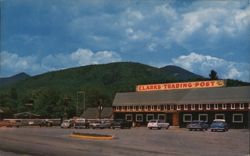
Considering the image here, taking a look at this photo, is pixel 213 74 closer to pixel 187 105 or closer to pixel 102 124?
pixel 187 105

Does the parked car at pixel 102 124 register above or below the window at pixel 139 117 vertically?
below

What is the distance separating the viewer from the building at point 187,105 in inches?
3246

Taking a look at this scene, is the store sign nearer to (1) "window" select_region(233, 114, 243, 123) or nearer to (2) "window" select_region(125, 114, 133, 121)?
(2) "window" select_region(125, 114, 133, 121)

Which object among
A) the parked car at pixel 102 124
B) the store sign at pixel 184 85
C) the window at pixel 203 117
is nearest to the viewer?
the parked car at pixel 102 124

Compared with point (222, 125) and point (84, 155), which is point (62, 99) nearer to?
point (222, 125)

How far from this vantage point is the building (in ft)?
270

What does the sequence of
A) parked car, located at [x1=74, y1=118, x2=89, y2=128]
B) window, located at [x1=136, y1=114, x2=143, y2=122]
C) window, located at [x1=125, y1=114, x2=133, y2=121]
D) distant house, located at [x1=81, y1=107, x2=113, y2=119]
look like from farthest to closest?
distant house, located at [x1=81, y1=107, x2=113, y2=119], window, located at [x1=125, y1=114, x2=133, y2=121], window, located at [x1=136, y1=114, x2=143, y2=122], parked car, located at [x1=74, y1=118, x2=89, y2=128]

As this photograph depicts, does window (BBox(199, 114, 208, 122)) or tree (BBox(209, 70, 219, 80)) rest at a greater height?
tree (BBox(209, 70, 219, 80))

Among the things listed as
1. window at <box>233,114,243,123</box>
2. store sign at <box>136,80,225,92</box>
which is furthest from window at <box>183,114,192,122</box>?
window at <box>233,114,243,123</box>

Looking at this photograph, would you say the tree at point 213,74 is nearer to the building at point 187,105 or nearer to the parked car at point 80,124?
the building at point 187,105

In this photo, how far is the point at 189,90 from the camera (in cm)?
9438

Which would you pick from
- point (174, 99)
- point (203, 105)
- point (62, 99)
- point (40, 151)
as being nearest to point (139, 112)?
point (174, 99)

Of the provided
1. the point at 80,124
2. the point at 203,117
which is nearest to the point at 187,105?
the point at 203,117

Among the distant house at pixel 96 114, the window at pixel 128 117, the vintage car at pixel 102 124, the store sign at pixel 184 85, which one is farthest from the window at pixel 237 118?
the distant house at pixel 96 114
